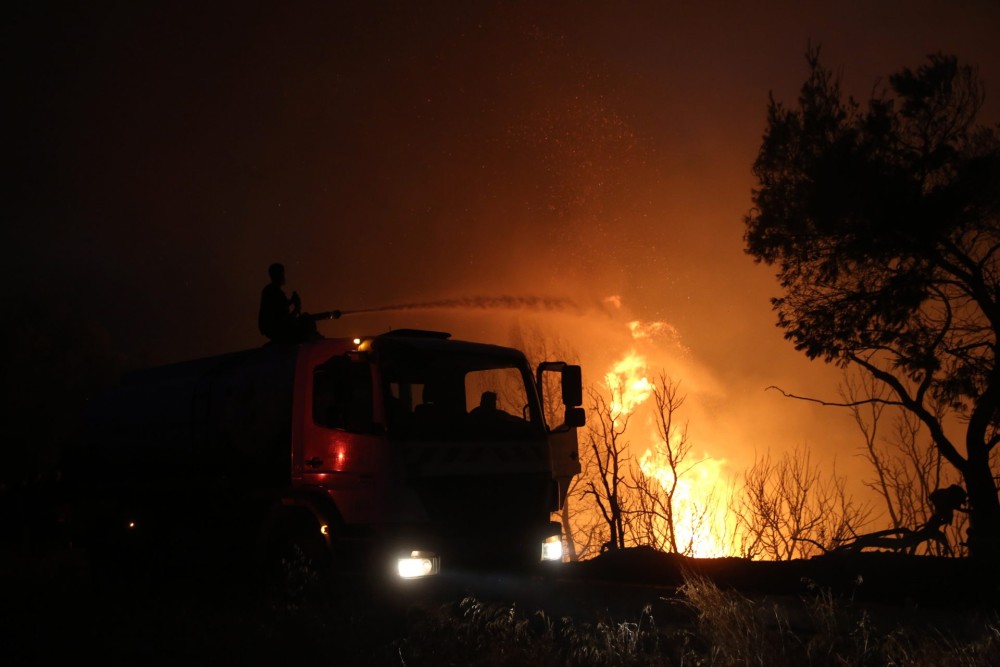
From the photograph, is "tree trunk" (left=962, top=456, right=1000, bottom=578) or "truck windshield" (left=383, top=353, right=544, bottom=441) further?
"tree trunk" (left=962, top=456, right=1000, bottom=578)

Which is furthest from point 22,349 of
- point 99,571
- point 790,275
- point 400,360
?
point 400,360

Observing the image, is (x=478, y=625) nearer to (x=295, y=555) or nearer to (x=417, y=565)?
(x=417, y=565)

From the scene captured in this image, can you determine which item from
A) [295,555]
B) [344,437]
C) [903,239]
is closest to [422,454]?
[344,437]

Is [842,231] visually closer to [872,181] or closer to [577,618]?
[872,181]

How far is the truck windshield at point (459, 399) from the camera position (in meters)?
10.0

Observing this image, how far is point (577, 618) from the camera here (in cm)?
1002

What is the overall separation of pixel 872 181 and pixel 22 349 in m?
32.1

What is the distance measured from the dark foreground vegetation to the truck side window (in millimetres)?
1432

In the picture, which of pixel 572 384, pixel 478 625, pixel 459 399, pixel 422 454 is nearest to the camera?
pixel 478 625

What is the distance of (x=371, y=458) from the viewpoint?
383 inches

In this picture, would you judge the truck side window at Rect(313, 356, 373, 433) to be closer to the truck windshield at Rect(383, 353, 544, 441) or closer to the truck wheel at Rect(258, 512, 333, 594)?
the truck windshield at Rect(383, 353, 544, 441)

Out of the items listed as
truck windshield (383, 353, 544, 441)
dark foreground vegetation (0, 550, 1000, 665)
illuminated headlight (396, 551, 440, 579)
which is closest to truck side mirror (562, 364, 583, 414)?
truck windshield (383, 353, 544, 441)

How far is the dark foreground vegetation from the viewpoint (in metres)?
7.68

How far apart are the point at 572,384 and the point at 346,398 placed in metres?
2.48
